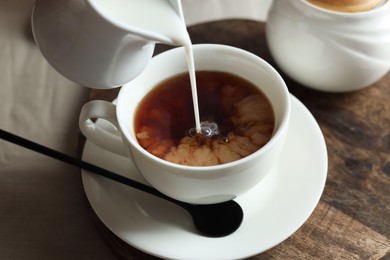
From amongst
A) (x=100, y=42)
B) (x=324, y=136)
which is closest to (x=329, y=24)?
(x=324, y=136)

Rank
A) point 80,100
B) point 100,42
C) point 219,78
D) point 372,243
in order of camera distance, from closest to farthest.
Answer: point 100,42, point 372,243, point 219,78, point 80,100

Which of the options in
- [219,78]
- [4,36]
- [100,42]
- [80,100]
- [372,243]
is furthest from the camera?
[4,36]

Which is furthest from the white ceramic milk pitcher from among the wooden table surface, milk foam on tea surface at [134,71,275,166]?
the wooden table surface

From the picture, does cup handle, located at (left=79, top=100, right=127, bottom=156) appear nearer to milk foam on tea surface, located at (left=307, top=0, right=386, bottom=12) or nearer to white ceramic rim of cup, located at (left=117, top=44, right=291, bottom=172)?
white ceramic rim of cup, located at (left=117, top=44, right=291, bottom=172)

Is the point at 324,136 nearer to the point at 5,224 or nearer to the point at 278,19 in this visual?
the point at 278,19

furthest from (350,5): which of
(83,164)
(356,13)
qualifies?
(83,164)

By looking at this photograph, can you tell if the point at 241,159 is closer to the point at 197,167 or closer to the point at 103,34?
the point at 197,167

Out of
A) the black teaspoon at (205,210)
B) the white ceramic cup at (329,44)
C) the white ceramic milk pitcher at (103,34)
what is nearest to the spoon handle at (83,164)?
the black teaspoon at (205,210)
